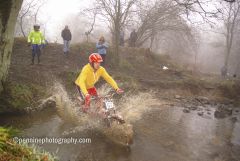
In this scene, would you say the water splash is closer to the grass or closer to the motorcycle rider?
the motorcycle rider

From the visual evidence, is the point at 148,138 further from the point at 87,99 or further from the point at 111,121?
the point at 87,99

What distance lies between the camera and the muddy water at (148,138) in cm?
713

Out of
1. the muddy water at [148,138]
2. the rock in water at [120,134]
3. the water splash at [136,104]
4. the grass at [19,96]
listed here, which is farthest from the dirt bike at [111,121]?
the grass at [19,96]

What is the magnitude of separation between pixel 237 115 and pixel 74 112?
884 centimetres

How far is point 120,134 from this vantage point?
7.73 meters

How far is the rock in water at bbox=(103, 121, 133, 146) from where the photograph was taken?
7.71 m

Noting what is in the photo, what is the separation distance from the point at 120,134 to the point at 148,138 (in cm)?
133

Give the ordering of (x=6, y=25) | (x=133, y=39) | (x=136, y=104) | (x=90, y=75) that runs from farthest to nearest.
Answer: (x=133, y=39) → (x=136, y=104) → (x=90, y=75) → (x=6, y=25)

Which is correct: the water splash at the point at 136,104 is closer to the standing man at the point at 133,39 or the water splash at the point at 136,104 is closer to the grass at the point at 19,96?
the grass at the point at 19,96

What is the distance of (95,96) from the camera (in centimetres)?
867

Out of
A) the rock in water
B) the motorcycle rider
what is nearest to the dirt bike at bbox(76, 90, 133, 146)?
the rock in water

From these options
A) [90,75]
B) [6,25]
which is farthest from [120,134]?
[6,25]

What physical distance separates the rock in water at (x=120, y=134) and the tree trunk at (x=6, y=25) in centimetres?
367

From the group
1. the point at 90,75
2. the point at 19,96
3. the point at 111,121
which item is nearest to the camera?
the point at 111,121
